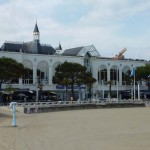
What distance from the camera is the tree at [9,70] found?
70.0 m

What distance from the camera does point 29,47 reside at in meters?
97.7

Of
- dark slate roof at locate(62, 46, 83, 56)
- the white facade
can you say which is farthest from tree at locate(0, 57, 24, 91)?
dark slate roof at locate(62, 46, 83, 56)

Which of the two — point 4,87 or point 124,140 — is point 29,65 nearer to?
point 4,87

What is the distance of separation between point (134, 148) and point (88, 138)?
4980 mm

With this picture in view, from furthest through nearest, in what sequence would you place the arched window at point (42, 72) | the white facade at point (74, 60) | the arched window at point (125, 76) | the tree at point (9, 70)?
the arched window at point (125, 76), the arched window at point (42, 72), the white facade at point (74, 60), the tree at point (9, 70)

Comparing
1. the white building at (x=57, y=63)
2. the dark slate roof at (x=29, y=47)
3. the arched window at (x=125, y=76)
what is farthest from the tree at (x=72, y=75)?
the arched window at (x=125, y=76)

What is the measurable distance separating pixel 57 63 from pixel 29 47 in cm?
881

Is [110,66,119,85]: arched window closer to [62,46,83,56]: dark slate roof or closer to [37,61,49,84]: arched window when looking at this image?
[62,46,83,56]: dark slate roof

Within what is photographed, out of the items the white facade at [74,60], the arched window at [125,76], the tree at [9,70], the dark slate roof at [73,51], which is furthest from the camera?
the dark slate roof at [73,51]

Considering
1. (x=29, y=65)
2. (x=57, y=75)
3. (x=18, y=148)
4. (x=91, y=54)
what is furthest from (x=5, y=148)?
(x=91, y=54)

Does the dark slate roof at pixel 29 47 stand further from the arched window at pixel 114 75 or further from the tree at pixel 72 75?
the arched window at pixel 114 75

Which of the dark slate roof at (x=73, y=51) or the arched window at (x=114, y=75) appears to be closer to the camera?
the dark slate roof at (x=73, y=51)

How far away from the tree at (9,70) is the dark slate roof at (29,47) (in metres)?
19.3

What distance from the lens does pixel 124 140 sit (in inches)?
832
